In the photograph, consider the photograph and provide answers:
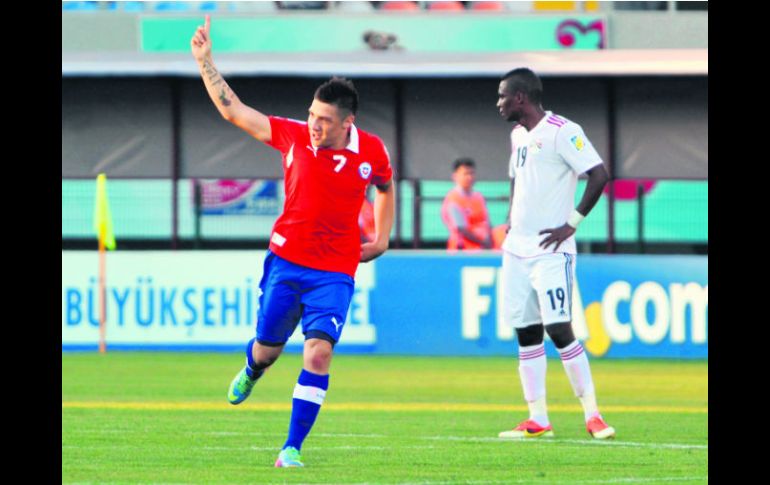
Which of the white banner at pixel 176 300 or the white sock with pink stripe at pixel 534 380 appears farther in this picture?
the white banner at pixel 176 300

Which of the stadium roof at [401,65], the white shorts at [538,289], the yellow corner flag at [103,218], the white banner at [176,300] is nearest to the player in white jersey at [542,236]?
the white shorts at [538,289]

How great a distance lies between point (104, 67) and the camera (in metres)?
23.1

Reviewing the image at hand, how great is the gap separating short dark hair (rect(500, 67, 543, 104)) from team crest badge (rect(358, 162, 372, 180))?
5.89 ft

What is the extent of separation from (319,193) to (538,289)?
2.23 metres

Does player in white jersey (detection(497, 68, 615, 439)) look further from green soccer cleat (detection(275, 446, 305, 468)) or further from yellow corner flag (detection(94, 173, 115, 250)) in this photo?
yellow corner flag (detection(94, 173, 115, 250))

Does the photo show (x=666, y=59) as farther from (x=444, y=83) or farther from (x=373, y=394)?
(x=373, y=394)

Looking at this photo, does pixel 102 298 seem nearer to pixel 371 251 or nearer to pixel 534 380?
pixel 534 380

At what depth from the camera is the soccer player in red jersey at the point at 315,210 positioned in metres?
9.40

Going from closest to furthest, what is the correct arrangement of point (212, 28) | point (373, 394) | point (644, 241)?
1. point (373, 394)
2. point (644, 241)
3. point (212, 28)

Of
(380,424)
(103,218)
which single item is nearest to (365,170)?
(380,424)

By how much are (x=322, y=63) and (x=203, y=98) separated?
1.98 meters

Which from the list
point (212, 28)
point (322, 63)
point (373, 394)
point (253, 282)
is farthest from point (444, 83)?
point (373, 394)

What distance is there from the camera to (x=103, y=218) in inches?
810

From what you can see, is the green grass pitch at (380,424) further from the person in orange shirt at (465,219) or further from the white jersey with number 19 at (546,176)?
the person in orange shirt at (465,219)
